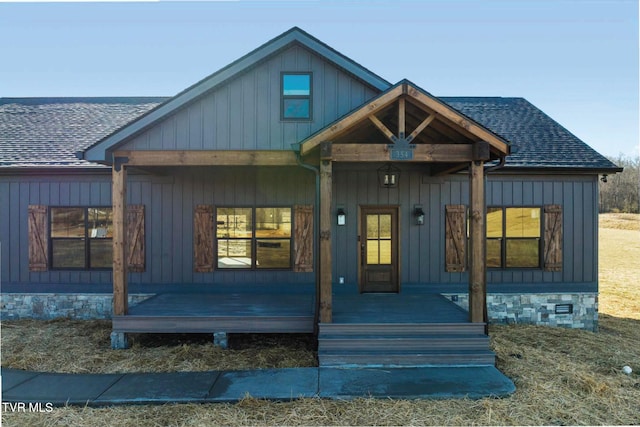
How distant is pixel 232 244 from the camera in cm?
862

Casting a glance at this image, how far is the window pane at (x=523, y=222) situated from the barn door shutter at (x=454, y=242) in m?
1.15

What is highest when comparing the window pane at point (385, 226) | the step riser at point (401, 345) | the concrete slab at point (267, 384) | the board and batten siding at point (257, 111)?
the board and batten siding at point (257, 111)

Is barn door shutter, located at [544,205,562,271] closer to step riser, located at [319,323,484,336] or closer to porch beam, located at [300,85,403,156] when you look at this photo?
step riser, located at [319,323,484,336]

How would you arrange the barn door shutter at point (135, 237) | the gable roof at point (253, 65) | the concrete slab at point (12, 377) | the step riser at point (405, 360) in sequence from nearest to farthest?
the concrete slab at point (12, 377) → the step riser at point (405, 360) → the gable roof at point (253, 65) → the barn door shutter at point (135, 237)

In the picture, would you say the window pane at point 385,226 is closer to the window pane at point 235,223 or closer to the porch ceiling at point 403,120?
the porch ceiling at point 403,120

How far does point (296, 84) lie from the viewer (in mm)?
7520

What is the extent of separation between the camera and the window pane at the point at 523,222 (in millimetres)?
8766

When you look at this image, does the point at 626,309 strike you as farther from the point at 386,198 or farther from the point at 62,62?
the point at 62,62

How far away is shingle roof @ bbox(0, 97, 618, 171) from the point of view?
28.4ft

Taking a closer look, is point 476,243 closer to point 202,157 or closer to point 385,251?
point 385,251

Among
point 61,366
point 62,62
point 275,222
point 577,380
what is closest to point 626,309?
point 577,380

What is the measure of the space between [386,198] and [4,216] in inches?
340

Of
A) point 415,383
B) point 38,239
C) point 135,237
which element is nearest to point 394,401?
point 415,383

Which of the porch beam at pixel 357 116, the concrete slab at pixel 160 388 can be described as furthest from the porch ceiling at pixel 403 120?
the concrete slab at pixel 160 388
